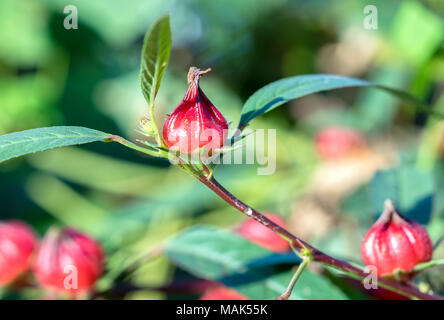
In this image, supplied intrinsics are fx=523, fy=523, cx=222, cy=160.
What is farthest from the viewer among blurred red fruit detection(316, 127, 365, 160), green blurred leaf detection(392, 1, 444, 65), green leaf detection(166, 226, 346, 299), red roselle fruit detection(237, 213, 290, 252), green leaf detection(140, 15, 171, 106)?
blurred red fruit detection(316, 127, 365, 160)

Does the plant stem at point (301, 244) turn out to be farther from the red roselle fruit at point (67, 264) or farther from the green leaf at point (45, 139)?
the red roselle fruit at point (67, 264)

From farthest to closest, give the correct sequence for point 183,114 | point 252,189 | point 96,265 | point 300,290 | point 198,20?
point 198,20 < point 252,189 < point 96,265 < point 300,290 < point 183,114

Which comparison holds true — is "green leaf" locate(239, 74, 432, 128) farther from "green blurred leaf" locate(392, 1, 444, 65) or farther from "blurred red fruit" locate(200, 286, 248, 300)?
"green blurred leaf" locate(392, 1, 444, 65)

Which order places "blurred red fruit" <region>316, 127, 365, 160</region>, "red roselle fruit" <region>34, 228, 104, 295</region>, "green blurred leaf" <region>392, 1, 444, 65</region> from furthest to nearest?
"blurred red fruit" <region>316, 127, 365, 160</region>, "green blurred leaf" <region>392, 1, 444, 65</region>, "red roselle fruit" <region>34, 228, 104, 295</region>

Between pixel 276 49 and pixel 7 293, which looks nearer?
pixel 7 293

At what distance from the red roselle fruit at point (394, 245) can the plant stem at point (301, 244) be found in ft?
0.05

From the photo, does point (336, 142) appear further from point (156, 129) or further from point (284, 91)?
point (156, 129)

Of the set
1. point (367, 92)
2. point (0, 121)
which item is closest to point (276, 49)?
point (367, 92)

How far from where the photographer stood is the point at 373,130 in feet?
4.03

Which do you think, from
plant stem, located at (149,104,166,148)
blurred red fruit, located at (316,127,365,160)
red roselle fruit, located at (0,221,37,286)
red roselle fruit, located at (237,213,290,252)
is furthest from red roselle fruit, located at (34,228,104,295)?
blurred red fruit, located at (316,127,365,160)

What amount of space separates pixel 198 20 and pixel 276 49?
249 mm

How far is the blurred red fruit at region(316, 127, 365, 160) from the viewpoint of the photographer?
1143 mm

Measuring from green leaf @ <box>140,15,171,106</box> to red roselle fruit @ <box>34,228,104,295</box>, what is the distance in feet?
1.17

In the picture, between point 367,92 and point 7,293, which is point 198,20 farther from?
point 7,293
